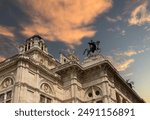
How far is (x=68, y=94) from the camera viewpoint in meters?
34.5

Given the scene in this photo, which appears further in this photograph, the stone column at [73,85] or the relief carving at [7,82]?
the stone column at [73,85]

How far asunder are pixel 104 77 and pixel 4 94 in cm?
1388

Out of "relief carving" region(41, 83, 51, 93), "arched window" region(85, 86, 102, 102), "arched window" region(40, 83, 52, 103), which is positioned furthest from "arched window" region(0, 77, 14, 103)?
"arched window" region(85, 86, 102, 102)

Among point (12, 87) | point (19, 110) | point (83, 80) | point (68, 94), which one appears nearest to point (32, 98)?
point (12, 87)

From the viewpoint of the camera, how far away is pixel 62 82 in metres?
36.1

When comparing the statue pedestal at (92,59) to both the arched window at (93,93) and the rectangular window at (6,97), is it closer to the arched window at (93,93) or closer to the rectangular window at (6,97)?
the arched window at (93,93)

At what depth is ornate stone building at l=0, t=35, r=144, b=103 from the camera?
29.3 metres

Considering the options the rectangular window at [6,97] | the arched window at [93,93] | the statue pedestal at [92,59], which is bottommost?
the rectangular window at [6,97]

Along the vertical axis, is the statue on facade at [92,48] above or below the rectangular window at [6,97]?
above

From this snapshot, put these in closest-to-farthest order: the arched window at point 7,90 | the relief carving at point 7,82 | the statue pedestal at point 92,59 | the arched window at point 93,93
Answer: the arched window at point 7,90, the relief carving at point 7,82, the arched window at point 93,93, the statue pedestal at point 92,59

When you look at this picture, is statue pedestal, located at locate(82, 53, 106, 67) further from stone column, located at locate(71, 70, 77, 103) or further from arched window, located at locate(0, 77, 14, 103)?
arched window, located at locate(0, 77, 14, 103)

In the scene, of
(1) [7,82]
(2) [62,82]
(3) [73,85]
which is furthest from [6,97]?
(3) [73,85]

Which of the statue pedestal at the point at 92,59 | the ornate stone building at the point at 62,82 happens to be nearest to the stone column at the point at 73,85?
the ornate stone building at the point at 62,82

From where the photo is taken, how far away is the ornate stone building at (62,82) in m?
29.3
